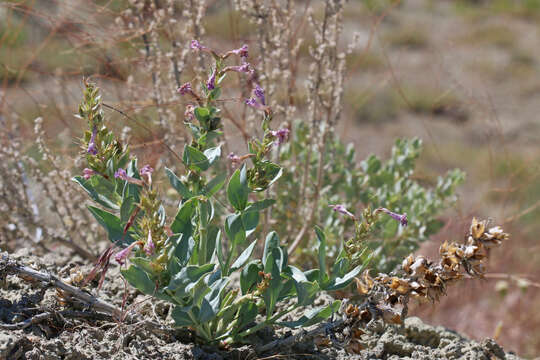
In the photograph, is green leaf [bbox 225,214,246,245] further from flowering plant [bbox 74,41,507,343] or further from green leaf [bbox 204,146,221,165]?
green leaf [bbox 204,146,221,165]

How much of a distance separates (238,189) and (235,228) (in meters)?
0.11

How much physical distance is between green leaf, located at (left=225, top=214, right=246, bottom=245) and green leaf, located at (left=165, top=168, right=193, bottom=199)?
0.13 meters

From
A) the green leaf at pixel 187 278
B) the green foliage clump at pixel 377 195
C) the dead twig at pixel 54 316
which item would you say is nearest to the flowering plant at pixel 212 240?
the green leaf at pixel 187 278

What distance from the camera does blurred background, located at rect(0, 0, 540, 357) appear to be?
102 inches

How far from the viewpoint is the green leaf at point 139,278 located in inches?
53.7

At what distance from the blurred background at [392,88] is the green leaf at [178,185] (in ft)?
1.12

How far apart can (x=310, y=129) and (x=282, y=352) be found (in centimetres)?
115

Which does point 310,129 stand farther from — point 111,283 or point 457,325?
point 457,325

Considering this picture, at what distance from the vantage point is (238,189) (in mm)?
1536

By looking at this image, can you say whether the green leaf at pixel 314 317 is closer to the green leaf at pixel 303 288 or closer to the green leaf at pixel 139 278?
the green leaf at pixel 303 288

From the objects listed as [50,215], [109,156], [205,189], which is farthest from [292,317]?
[50,215]

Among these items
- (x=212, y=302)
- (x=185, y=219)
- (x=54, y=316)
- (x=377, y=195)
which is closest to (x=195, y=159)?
(x=185, y=219)

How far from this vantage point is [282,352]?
5.45ft

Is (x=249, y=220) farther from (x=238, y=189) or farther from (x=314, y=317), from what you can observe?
(x=314, y=317)
